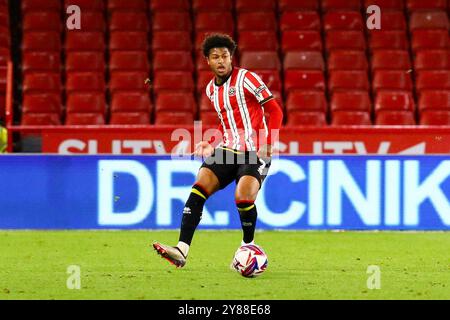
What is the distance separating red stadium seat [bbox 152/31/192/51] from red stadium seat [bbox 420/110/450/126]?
332 cm

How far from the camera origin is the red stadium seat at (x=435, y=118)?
12.6 metres

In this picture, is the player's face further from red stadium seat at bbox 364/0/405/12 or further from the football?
red stadium seat at bbox 364/0/405/12

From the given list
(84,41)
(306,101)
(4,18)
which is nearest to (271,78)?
(306,101)

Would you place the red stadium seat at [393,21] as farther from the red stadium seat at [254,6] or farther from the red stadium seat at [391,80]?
the red stadium seat at [254,6]

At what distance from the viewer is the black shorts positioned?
6758 mm

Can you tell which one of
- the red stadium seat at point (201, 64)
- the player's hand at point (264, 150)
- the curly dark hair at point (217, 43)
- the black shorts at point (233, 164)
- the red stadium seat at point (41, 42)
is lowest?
the black shorts at point (233, 164)

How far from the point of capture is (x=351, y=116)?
41.4ft

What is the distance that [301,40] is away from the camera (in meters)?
13.7

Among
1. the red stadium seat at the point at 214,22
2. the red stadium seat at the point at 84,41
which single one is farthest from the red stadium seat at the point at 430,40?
the red stadium seat at the point at 84,41

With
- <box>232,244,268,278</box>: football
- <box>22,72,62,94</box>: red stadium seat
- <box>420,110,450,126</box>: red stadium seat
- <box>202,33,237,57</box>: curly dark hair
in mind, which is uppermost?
<box>202,33,237,57</box>: curly dark hair

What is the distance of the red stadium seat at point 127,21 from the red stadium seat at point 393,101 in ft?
11.2

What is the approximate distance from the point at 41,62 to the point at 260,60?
2.92 meters

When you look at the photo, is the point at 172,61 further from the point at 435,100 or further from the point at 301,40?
the point at 435,100

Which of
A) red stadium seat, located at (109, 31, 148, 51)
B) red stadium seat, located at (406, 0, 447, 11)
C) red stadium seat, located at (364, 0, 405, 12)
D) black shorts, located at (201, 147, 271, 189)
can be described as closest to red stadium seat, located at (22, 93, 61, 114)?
red stadium seat, located at (109, 31, 148, 51)
